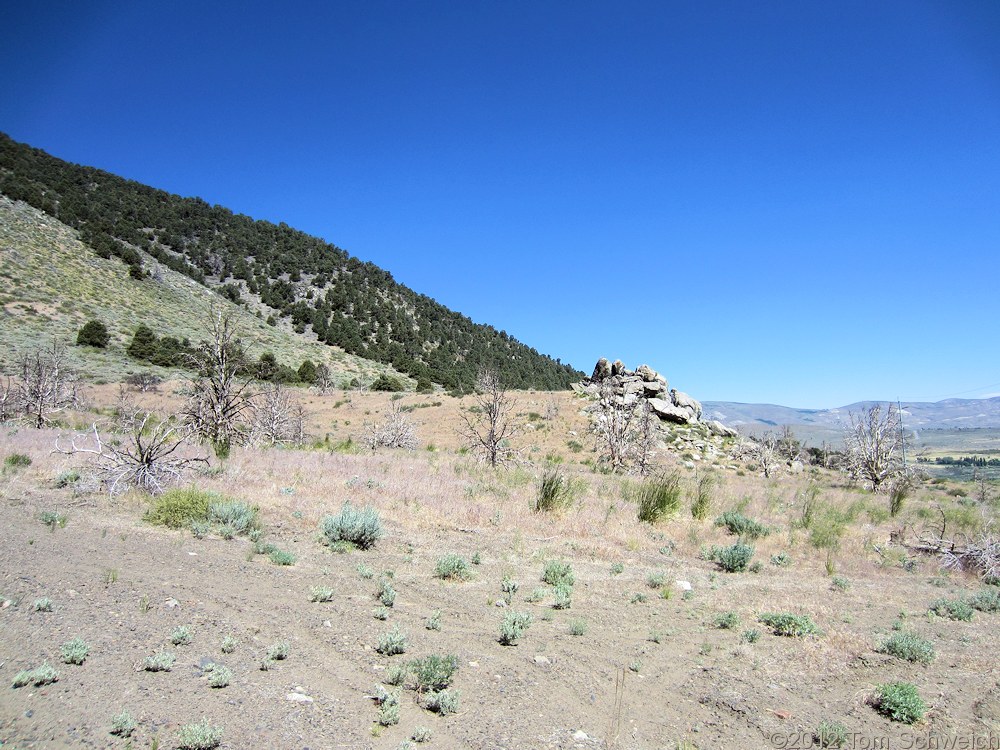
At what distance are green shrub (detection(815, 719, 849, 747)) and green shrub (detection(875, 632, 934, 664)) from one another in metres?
2.02

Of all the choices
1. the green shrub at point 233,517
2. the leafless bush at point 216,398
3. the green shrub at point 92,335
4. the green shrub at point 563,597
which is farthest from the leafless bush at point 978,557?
the green shrub at point 92,335

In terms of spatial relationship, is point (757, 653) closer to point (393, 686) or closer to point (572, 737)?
point (572, 737)

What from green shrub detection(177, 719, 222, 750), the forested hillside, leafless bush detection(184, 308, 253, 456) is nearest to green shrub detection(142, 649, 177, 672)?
green shrub detection(177, 719, 222, 750)

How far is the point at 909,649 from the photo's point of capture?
5527mm

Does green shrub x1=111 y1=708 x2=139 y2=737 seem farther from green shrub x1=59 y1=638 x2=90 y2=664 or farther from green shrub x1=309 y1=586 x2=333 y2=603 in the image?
green shrub x1=309 y1=586 x2=333 y2=603

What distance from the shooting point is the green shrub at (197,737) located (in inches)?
130

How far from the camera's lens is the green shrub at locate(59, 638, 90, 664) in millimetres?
4016

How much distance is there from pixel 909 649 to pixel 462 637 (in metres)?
4.63

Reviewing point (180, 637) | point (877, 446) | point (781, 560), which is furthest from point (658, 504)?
point (877, 446)

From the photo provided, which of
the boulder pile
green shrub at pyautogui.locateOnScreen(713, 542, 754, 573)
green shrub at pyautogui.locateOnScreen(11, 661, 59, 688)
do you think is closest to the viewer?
green shrub at pyautogui.locateOnScreen(11, 661, 59, 688)

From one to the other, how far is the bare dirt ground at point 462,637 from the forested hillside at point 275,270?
4441 cm

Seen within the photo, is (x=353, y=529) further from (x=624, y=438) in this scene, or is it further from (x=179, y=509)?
(x=624, y=438)

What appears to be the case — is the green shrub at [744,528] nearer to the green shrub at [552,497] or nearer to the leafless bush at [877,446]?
the green shrub at [552,497]

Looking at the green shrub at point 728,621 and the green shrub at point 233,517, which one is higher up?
the green shrub at point 233,517
